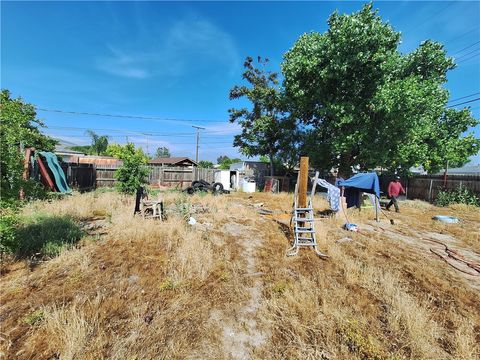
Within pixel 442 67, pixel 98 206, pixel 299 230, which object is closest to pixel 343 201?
pixel 299 230

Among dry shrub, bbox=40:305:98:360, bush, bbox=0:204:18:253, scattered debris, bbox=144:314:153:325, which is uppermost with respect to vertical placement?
bush, bbox=0:204:18:253

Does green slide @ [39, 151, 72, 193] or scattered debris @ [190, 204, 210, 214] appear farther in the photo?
green slide @ [39, 151, 72, 193]

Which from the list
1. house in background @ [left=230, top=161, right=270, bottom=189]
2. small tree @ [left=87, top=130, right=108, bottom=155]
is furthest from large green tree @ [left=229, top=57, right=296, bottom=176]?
small tree @ [left=87, top=130, right=108, bottom=155]

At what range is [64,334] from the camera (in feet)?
7.82

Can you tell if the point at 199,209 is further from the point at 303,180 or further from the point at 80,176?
the point at 80,176

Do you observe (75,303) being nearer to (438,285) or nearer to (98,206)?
(438,285)

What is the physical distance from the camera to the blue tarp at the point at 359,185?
879 cm

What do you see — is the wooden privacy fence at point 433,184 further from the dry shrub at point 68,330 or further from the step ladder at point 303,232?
the dry shrub at point 68,330

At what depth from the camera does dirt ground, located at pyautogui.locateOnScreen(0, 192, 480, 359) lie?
2.43 m

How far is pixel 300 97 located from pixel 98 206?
11.2m

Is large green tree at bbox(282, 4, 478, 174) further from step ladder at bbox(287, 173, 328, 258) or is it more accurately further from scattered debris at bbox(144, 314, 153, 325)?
scattered debris at bbox(144, 314, 153, 325)

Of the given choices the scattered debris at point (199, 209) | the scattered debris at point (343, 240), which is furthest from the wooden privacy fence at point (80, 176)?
the scattered debris at point (343, 240)

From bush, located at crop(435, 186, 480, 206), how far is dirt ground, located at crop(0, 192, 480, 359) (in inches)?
369

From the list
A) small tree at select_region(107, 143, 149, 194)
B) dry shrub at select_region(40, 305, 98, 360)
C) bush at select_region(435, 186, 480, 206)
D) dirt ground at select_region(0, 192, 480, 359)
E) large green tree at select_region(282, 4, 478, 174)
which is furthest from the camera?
bush at select_region(435, 186, 480, 206)
